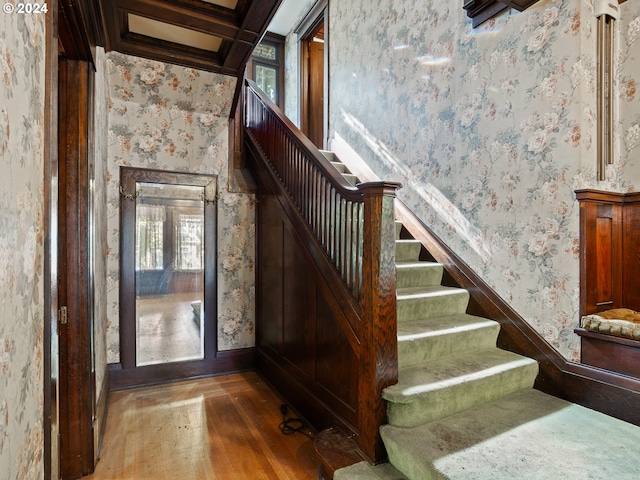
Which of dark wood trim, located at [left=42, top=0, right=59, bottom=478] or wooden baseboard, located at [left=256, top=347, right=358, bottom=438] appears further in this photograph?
wooden baseboard, located at [left=256, top=347, right=358, bottom=438]

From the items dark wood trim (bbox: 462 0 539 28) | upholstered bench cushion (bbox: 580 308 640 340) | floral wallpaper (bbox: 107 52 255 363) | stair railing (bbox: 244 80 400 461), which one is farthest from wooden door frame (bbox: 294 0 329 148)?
upholstered bench cushion (bbox: 580 308 640 340)

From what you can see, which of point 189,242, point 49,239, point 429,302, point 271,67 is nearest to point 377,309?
point 429,302

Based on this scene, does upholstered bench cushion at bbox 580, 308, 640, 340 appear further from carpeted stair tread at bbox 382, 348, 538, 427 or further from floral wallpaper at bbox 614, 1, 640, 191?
floral wallpaper at bbox 614, 1, 640, 191

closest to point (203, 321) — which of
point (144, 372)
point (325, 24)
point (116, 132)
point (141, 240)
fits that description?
point (144, 372)

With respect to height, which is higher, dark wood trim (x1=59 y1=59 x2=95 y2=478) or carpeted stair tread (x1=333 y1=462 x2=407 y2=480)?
dark wood trim (x1=59 y1=59 x2=95 y2=478)

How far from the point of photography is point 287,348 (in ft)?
9.61

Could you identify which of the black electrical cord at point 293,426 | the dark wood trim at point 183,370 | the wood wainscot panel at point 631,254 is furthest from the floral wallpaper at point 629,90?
the dark wood trim at point 183,370

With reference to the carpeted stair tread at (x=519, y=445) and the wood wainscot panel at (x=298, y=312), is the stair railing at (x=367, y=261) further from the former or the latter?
the wood wainscot panel at (x=298, y=312)

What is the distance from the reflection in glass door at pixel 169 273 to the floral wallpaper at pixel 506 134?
2014mm

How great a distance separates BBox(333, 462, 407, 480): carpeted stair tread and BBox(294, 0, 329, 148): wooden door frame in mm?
3853

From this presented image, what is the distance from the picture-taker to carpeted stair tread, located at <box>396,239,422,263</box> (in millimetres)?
3082

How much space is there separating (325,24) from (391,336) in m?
4.46

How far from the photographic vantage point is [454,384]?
76.8 inches

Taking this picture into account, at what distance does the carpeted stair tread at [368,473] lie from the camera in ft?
5.60
